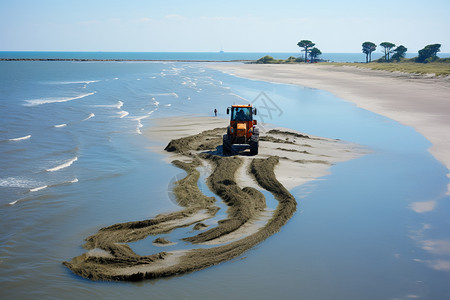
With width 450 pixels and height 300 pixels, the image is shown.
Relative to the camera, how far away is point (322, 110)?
3769cm

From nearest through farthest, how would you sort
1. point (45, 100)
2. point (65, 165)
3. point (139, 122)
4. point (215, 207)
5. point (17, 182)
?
point (215, 207), point (17, 182), point (65, 165), point (139, 122), point (45, 100)

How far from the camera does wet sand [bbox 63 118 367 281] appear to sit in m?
10.4

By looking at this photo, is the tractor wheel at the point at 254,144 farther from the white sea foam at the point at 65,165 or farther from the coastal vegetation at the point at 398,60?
the coastal vegetation at the point at 398,60

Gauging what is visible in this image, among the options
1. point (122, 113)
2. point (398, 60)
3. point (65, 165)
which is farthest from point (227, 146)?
point (398, 60)

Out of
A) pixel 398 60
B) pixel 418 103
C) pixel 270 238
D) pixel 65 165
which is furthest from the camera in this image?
pixel 398 60

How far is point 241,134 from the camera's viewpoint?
21.0 m

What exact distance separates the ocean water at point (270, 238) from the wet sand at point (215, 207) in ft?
1.33

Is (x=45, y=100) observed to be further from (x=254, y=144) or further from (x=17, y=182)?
(x=254, y=144)

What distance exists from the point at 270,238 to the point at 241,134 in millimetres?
9613

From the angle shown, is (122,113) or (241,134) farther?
(122,113)

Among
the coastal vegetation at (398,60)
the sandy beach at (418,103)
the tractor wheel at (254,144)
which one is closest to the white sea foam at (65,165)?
the tractor wheel at (254,144)

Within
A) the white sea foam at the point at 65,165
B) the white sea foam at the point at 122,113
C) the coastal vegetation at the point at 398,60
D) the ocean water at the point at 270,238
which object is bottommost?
the ocean water at the point at 270,238

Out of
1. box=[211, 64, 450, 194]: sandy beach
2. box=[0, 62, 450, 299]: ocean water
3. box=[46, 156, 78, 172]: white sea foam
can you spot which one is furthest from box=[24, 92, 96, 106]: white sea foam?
box=[211, 64, 450, 194]: sandy beach

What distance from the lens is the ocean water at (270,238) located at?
31.5ft
